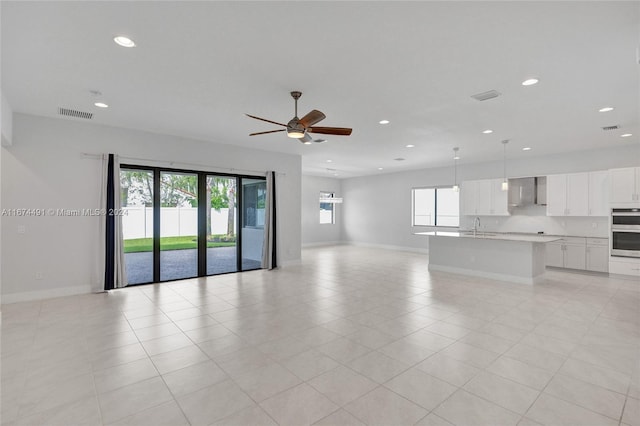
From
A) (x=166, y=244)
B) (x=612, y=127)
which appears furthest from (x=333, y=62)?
(x=612, y=127)

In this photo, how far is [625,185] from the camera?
6453 millimetres

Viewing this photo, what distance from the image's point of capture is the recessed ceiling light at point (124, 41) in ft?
9.17

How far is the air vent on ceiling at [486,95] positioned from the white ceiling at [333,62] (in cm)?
12

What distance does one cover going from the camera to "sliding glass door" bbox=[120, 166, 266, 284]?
5934 mm

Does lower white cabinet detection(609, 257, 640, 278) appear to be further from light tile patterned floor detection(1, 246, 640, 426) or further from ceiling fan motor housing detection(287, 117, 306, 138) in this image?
ceiling fan motor housing detection(287, 117, 306, 138)

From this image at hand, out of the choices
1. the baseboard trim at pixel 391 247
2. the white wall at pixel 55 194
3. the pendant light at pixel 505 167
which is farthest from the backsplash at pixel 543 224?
the white wall at pixel 55 194

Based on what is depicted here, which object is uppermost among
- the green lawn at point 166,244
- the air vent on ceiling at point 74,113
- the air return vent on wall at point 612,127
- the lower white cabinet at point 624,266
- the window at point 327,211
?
the air vent on ceiling at point 74,113

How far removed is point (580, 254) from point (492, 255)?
2.44 m

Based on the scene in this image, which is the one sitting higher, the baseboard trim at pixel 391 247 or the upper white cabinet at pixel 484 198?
the upper white cabinet at pixel 484 198

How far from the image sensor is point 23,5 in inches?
93.0

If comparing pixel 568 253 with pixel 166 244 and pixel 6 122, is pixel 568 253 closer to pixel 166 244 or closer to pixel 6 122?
pixel 166 244

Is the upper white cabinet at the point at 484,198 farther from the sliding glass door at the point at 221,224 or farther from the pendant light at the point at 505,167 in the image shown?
the sliding glass door at the point at 221,224

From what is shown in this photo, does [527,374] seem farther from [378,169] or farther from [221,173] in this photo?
[378,169]

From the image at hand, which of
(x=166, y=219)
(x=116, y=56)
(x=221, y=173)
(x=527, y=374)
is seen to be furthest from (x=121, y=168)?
(x=527, y=374)
